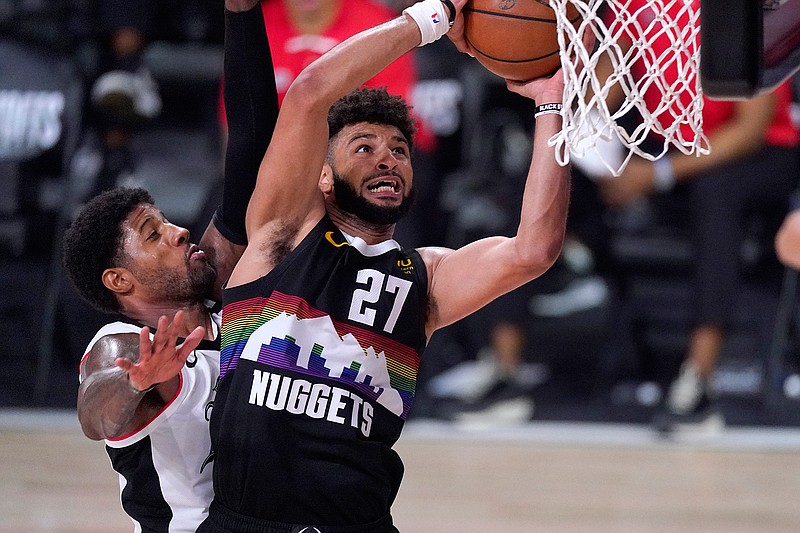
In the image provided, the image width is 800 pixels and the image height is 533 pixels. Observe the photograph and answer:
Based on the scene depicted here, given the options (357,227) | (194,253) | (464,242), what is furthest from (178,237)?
(464,242)

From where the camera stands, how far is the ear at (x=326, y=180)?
2.96 m

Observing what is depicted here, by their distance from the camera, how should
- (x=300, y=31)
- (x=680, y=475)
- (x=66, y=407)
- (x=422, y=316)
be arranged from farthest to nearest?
(x=66, y=407) → (x=300, y=31) → (x=680, y=475) → (x=422, y=316)

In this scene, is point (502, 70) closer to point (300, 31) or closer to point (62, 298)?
point (300, 31)

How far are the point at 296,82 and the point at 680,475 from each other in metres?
3.86

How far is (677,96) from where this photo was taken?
2881 mm

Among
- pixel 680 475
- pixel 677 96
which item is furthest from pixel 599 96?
pixel 680 475

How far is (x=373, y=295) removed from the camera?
284 centimetres

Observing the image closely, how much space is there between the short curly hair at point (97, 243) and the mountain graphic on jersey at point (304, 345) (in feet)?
1.37

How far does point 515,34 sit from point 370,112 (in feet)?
1.49

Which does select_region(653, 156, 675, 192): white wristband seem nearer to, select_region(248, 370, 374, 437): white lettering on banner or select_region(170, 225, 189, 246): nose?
select_region(170, 225, 189, 246): nose

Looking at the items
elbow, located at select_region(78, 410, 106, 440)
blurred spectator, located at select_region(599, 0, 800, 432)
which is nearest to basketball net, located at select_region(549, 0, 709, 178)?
elbow, located at select_region(78, 410, 106, 440)

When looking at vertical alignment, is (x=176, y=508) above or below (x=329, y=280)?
below

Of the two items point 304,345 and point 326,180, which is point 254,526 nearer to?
point 304,345

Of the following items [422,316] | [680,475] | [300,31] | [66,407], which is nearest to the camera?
[422,316]
